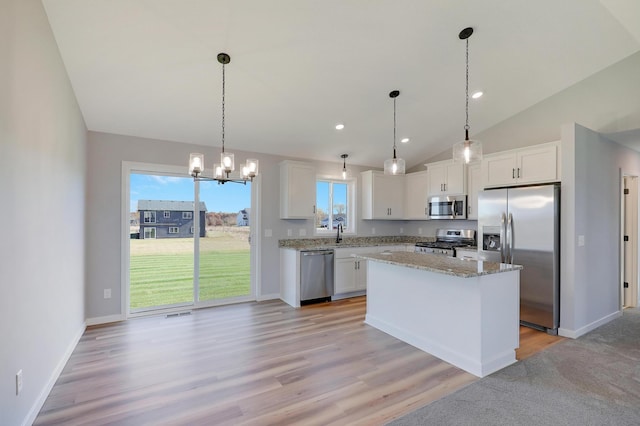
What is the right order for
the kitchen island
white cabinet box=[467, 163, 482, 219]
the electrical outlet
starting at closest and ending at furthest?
the electrical outlet, the kitchen island, white cabinet box=[467, 163, 482, 219]

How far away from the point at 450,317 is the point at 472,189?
2853 millimetres

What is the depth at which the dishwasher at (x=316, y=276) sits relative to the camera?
4855 mm

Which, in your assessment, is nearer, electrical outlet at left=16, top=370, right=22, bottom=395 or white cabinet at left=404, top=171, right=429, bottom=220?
electrical outlet at left=16, top=370, right=22, bottom=395

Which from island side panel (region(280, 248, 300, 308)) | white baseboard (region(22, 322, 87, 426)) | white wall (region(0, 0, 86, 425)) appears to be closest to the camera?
white wall (region(0, 0, 86, 425))

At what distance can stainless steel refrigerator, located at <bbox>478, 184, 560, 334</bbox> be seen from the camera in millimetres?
3607

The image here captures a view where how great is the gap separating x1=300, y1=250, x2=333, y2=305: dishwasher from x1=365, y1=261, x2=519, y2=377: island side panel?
152 cm

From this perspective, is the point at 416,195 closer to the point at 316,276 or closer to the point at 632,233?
the point at 316,276

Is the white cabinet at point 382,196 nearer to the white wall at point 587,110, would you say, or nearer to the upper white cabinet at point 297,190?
the upper white cabinet at point 297,190

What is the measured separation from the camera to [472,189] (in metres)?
5.06

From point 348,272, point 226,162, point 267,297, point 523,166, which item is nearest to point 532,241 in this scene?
point 523,166

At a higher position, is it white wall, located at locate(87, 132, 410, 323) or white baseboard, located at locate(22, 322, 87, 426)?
white wall, located at locate(87, 132, 410, 323)

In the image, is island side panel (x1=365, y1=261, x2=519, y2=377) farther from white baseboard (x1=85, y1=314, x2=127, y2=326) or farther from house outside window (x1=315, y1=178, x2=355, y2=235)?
white baseboard (x1=85, y1=314, x2=127, y2=326)

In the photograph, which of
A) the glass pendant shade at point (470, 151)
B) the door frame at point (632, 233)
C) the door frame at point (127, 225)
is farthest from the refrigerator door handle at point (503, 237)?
the door frame at point (127, 225)

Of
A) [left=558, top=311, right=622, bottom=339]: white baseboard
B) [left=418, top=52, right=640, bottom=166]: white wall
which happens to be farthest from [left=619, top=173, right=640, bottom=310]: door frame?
[left=418, top=52, right=640, bottom=166]: white wall
